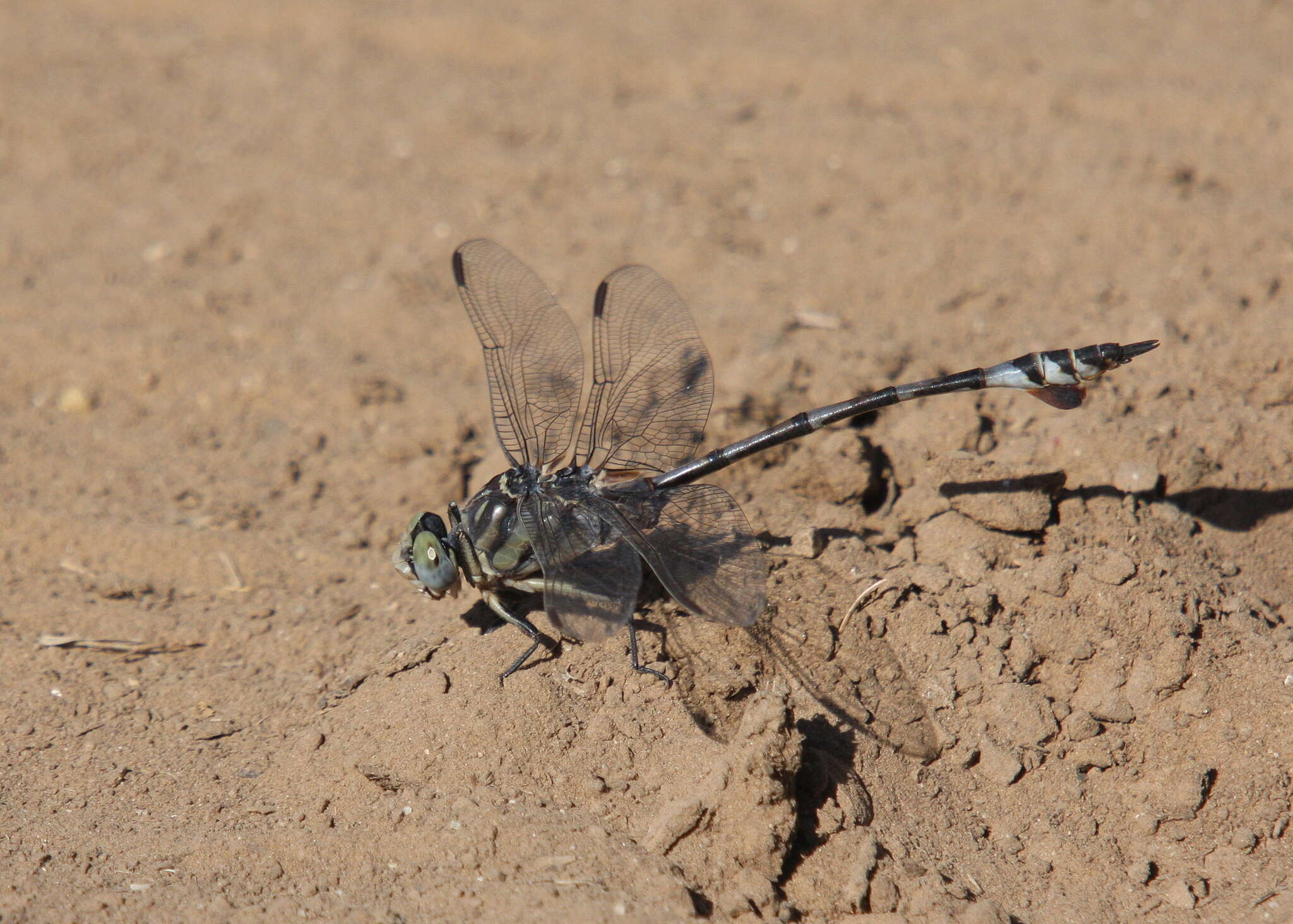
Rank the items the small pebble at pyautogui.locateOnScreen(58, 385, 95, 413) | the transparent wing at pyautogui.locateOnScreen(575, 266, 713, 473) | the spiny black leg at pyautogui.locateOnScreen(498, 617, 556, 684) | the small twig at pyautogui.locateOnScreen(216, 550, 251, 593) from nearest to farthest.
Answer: the spiny black leg at pyautogui.locateOnScreen(498, 617, 556, 684)
the transparent wing at pyautogui.locateOnScreen(575, 266, 713, 473)
the small twig at pyautogui.locateOnScreen(216, 550, 251, 593)
the small pebble at pyautogui.locateOnScreen(58, 385, 95, 413)

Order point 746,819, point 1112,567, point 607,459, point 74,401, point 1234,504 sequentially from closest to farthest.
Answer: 1. point 746,819
2. point 1112,567
3. point 1234,504
4. point 607,459
5. point 74,401

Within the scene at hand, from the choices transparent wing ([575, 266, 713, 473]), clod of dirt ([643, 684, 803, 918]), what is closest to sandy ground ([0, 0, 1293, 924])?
clod of dirt ([643, 684, 803, 918])

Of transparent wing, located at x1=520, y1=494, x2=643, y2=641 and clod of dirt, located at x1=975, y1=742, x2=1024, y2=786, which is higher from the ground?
transparent wing, located at x1=520, y1=494, x2=643, y2=641

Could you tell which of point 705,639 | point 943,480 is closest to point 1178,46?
point 943,480

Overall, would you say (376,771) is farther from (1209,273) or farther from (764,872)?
(1209,273)

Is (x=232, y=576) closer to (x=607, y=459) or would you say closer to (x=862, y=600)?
(x=607, y=459)

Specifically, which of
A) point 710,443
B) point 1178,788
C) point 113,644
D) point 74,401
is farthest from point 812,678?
point 74,401

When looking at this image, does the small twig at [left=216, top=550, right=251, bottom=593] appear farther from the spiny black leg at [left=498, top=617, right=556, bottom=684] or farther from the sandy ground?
the spiny black leg at [left=498, top=617, right=556, bottom=684]
